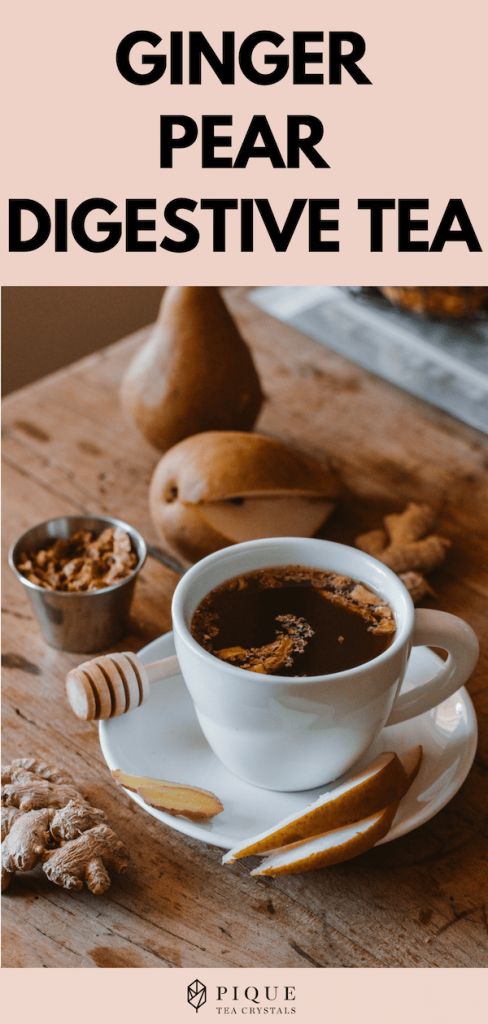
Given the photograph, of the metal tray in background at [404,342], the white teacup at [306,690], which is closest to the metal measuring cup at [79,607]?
the white teacup at [306,690]

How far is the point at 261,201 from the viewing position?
43.4 inches

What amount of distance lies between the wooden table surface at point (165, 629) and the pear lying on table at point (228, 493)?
2.3 inches

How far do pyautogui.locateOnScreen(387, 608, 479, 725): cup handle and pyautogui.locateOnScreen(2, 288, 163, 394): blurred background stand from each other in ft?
5.17

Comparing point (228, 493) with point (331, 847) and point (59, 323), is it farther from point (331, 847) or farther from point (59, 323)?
point (59, 323)

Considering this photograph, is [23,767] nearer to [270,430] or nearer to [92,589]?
[92,589]

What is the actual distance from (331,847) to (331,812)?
22mm

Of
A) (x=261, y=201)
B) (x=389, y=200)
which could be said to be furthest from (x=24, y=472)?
(x=389, y=200)

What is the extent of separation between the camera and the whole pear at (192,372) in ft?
3.36

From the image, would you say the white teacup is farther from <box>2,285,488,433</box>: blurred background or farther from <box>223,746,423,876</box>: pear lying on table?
<box>2,285,488,433</box>: blurred background

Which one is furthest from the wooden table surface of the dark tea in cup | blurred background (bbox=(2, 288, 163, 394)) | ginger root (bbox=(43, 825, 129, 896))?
blurred background (bbox=(2, 288, 163, 394))

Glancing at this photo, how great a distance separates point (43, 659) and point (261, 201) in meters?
0.53

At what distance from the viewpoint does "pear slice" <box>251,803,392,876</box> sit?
0.67 meters

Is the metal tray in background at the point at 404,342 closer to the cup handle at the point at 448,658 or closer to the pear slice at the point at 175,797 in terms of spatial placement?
the cup handle at the point at 448,658
